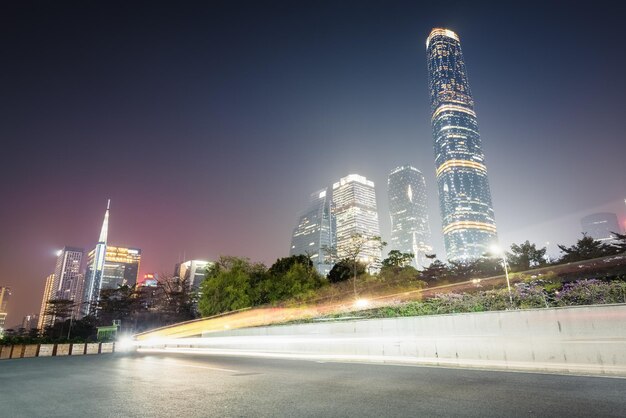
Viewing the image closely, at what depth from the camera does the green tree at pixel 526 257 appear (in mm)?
46912

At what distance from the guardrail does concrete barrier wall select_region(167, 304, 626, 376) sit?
822 inches

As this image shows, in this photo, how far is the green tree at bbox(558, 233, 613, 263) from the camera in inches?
1409

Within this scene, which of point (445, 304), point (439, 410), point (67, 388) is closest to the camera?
point (439, 410)

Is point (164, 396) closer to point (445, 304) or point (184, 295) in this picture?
point (445, 304)

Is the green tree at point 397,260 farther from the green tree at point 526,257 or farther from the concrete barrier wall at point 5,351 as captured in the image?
the concrete barrier wall at point 5,351

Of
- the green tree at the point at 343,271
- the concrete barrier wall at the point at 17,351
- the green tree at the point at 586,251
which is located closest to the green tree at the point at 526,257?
the green tree at the point at 586,251

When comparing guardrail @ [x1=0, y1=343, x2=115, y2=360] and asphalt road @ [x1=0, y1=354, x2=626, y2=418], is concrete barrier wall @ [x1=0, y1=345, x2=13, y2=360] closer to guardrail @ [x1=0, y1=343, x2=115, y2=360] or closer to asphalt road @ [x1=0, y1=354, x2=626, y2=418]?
guardrail @ [x1=0, y1=343, x2=115, y2=360]

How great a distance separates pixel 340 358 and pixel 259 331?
8082 millimetres

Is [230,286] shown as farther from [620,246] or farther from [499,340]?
[620,246]

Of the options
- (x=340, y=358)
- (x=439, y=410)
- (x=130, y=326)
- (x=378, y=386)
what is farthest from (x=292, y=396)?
(x=130, y=326)

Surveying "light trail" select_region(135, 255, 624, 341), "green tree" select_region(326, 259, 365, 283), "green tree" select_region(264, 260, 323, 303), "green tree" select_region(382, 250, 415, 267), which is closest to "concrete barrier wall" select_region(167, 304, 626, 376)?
"light trail" select_region(135, 255, 624, 341)

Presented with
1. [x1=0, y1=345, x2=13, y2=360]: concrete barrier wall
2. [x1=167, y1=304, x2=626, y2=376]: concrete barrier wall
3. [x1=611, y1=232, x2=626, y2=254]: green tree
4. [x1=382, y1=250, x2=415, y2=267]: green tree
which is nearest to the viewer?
[x1=167, y1=304, x2=626, y2=376]: concrete barrier wall

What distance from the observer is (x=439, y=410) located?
546cm

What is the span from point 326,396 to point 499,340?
262 inches
